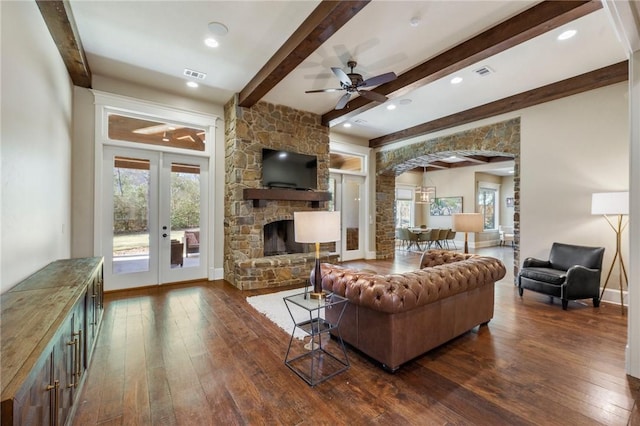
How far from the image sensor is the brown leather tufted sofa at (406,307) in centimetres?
234

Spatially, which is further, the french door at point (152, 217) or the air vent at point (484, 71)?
the french door at point (152, 217)

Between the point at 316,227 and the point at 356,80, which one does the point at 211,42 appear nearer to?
the point at 356,80

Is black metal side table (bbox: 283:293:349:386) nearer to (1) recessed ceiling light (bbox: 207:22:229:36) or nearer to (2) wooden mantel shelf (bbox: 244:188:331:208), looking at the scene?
(2) wooden mantel shelf (bbox: 244:188:331:208)

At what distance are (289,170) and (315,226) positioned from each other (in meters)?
3.40

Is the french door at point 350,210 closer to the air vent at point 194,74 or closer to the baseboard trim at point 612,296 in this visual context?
the air vent at point 194,74

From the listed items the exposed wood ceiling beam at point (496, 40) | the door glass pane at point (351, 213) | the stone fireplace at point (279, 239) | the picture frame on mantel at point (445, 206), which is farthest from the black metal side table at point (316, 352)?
the picture frame on mantel at point (445, 206)

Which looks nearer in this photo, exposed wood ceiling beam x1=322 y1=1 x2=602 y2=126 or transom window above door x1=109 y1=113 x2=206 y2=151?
exposed wood ceiling beam x1=322 y1=1 x2=602 y2=126

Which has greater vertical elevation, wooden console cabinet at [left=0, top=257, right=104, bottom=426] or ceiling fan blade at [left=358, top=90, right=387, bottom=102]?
ceiling fan blade at [left=358, top=90, right=387, bottom=102]

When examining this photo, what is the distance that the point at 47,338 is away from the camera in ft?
4.37

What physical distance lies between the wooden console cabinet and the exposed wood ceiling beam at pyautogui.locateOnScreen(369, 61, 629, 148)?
6.62 meters

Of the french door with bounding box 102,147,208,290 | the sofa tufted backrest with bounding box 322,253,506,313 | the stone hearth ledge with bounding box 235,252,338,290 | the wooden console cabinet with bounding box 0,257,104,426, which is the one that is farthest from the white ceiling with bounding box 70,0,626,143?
the stone hearth ledge with bounding box 235,252,338,290

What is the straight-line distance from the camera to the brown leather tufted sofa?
234 cm

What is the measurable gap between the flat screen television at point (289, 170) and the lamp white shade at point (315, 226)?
3.14 metres

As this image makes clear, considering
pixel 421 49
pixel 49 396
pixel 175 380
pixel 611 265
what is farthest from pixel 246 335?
pixel 611 265
